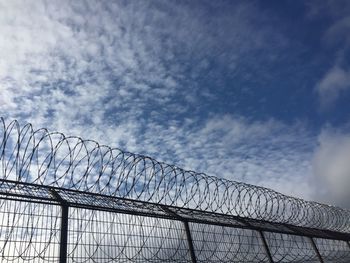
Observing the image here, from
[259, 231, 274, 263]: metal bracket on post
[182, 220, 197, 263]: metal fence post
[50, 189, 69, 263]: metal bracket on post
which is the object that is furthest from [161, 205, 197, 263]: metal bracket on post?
[50, 189, 69, 263]: metal bracket on post

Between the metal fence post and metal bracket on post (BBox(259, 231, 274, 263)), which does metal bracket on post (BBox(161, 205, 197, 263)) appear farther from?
metal bracket on post (BBox(259, 231, 274, 263))

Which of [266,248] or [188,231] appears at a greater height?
[188,231]

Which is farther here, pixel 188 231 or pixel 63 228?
pixel 188 231

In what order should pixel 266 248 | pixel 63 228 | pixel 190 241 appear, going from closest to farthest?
pixel 63 228 → pixel 190 241 → pixel 266 248

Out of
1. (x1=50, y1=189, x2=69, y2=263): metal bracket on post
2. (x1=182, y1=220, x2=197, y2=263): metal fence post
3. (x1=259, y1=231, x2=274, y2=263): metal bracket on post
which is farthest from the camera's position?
(x1=259, y1=231, x2=274, y2=263): metal bracket on post

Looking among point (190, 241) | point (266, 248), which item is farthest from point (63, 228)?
point (266, 248)

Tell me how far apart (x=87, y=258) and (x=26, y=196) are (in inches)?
73.3

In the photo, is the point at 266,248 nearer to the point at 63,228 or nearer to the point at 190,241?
the point at 190,241

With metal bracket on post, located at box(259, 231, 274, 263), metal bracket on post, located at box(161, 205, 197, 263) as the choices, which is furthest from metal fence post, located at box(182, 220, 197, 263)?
metal bracket on post, located at box(259, 231, 274, 263)

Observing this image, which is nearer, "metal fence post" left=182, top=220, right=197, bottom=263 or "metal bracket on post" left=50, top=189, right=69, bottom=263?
"metal bracket on post" left=50, top=189, right=69, bottom=263

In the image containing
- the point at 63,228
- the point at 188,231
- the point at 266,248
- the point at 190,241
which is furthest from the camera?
the point at 266,248

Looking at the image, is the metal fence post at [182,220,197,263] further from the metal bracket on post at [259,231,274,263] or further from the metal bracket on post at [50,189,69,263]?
the metal bracket on post at [50,189,69,263]

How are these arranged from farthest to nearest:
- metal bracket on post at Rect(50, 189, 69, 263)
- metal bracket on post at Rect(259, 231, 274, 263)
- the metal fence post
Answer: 1. metal bracket on post at Rect(259, 231, 274, 263)
2. the metal fence post
3. metal bracket on post at Rect(50, 189, 69, 263)

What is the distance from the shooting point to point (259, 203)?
12219 millimetres
